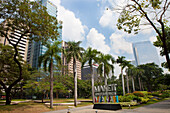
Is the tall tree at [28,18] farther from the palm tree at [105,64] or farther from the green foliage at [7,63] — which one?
the palm tree at [105,64]

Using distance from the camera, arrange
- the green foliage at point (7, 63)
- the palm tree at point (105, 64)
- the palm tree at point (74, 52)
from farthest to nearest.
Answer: the palm tree at point (105, 64)
the palm tree at point (74, 52)
the green foliage at point (7, 63)

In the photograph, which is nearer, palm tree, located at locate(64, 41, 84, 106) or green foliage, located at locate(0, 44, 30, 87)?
green foliage, located at locate(0, 44, 30, 87)

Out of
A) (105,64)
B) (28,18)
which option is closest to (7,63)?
(28,18)

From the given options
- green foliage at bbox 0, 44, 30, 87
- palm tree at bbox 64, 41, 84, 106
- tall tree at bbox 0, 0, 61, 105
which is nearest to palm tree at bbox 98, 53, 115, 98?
palm tree at bbox 64, 41, 84, 106

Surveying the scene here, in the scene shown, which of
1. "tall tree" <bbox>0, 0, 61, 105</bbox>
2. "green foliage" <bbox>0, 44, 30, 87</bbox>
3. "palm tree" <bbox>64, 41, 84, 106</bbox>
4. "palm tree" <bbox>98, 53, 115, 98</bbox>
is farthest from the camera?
"palm tree" <bbox>98, 53, 115, 98</bbox>

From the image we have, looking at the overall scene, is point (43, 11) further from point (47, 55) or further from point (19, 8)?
point (47, 55)

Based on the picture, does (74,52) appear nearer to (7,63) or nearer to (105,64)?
(105,64)

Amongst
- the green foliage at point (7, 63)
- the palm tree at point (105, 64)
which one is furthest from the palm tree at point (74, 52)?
the green foliage at point (7, 63)

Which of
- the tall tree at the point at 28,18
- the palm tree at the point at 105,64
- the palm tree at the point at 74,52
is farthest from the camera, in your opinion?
the palm tree at the point at 105,64

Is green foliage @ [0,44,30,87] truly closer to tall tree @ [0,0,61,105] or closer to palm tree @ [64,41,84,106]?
tall tree @ [0,0,61,105]

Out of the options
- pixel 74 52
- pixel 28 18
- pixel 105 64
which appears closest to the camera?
pixel 28 18

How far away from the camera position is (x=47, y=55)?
21016 millimetres

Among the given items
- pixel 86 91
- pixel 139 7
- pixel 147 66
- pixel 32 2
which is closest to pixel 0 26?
pixel 32 2

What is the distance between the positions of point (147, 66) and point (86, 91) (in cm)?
4327
